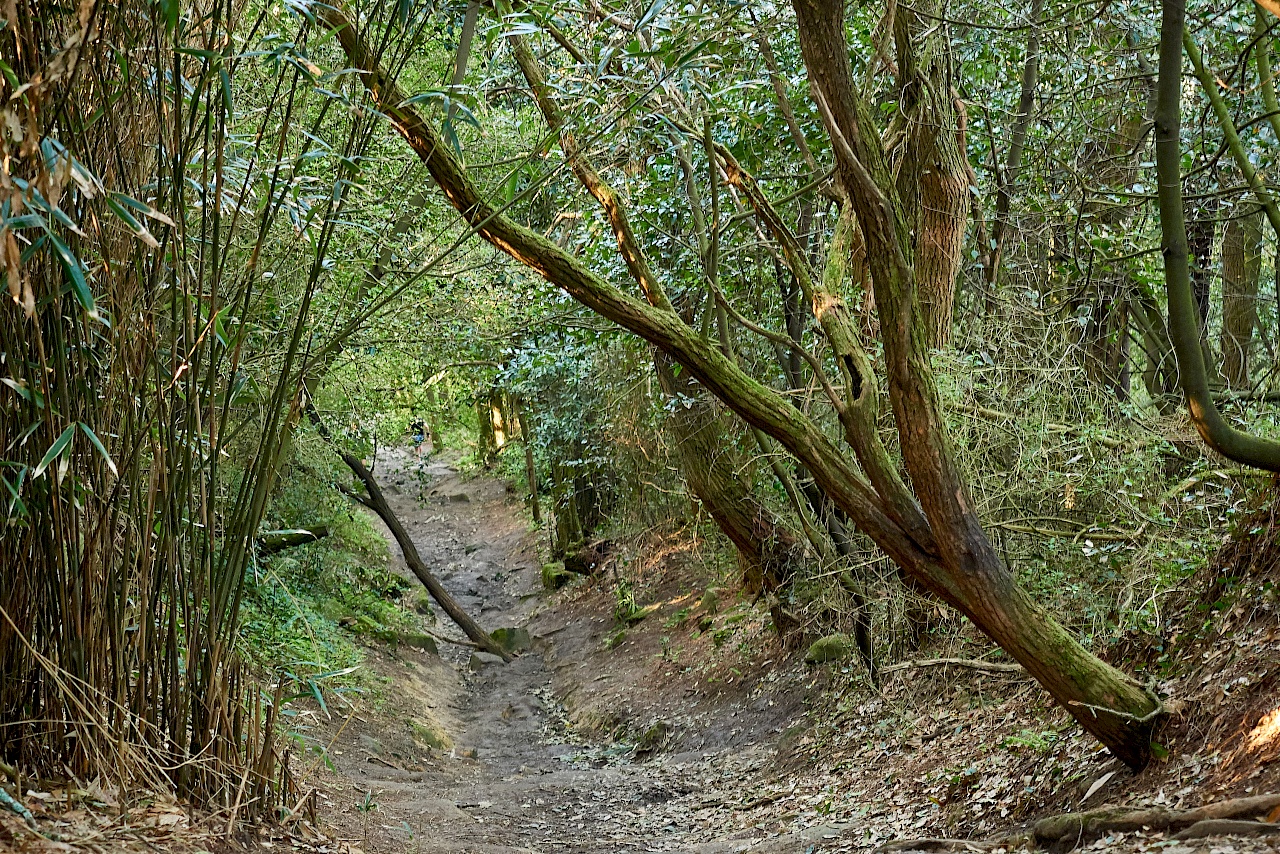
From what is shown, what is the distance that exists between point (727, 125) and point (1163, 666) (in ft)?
14.3

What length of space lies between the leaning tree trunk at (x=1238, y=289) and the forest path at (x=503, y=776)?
545 cm

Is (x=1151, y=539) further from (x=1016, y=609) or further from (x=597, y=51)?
(x=597, y=51)

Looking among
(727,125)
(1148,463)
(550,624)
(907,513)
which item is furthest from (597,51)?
(550,624)

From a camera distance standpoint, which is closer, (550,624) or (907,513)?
(907,513)

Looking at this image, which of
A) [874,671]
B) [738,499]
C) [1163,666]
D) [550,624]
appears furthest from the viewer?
[550,624]

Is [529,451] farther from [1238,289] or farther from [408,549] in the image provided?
[1238,289]

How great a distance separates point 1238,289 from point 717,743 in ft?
20.8

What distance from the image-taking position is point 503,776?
8969 millimetres

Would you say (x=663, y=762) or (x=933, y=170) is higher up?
(x=933, y=170)

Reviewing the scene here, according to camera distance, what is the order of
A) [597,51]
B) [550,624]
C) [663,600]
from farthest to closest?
[550,624], [663,600], [597,51]

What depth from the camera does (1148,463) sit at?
20.4 ft

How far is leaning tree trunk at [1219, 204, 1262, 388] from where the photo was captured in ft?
29.1

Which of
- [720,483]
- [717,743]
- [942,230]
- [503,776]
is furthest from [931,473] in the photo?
[503,776]

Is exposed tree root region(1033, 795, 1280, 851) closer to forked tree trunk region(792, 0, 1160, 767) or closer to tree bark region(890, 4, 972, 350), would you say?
forked tree trunk region(792, 0, 1160, 767)
